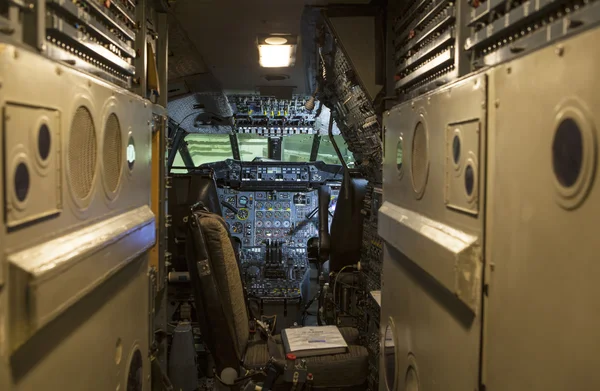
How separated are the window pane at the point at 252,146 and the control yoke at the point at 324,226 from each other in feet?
9.06

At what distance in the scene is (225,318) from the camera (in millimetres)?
3104

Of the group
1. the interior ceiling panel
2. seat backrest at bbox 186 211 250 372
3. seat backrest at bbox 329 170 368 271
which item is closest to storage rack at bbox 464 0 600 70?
the interior ceiling panel

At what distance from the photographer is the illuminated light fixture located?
3.74 meters

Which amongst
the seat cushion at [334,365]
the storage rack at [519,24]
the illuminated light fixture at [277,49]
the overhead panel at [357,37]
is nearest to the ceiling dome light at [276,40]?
the illuminated light fixture at [277,49]

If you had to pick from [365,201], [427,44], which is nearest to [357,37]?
[427,44]

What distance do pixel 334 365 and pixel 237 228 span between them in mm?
4396

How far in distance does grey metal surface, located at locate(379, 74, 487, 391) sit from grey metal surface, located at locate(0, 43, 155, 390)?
103cm

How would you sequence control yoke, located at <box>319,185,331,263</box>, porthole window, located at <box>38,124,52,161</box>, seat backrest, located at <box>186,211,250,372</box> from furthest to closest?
control yoke, located at <box>319,185,331,263</box> → seat backrest, located at <box>186,211,250,372</box> → porthole window, located at <box>38,124,52,161</box>

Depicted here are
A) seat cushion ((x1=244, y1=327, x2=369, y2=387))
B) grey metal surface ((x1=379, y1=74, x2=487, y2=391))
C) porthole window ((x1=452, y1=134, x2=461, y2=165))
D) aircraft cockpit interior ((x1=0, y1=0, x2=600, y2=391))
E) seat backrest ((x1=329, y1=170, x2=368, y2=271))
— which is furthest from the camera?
seat backrest ((x1=329, y1=170, x2=368, y2=271))

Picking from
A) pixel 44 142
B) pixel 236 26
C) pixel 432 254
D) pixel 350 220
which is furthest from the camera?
pixel 350 220

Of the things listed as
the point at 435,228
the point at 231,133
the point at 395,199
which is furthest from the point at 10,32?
the point at 231,133

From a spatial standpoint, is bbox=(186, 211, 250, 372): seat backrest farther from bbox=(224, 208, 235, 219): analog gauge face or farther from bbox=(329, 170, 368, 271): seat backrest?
bbox=(224, 208, 235, 219): analog gauge face

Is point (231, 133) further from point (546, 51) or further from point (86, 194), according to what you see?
point (546, 51)

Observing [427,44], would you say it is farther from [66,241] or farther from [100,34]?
[66,241]
